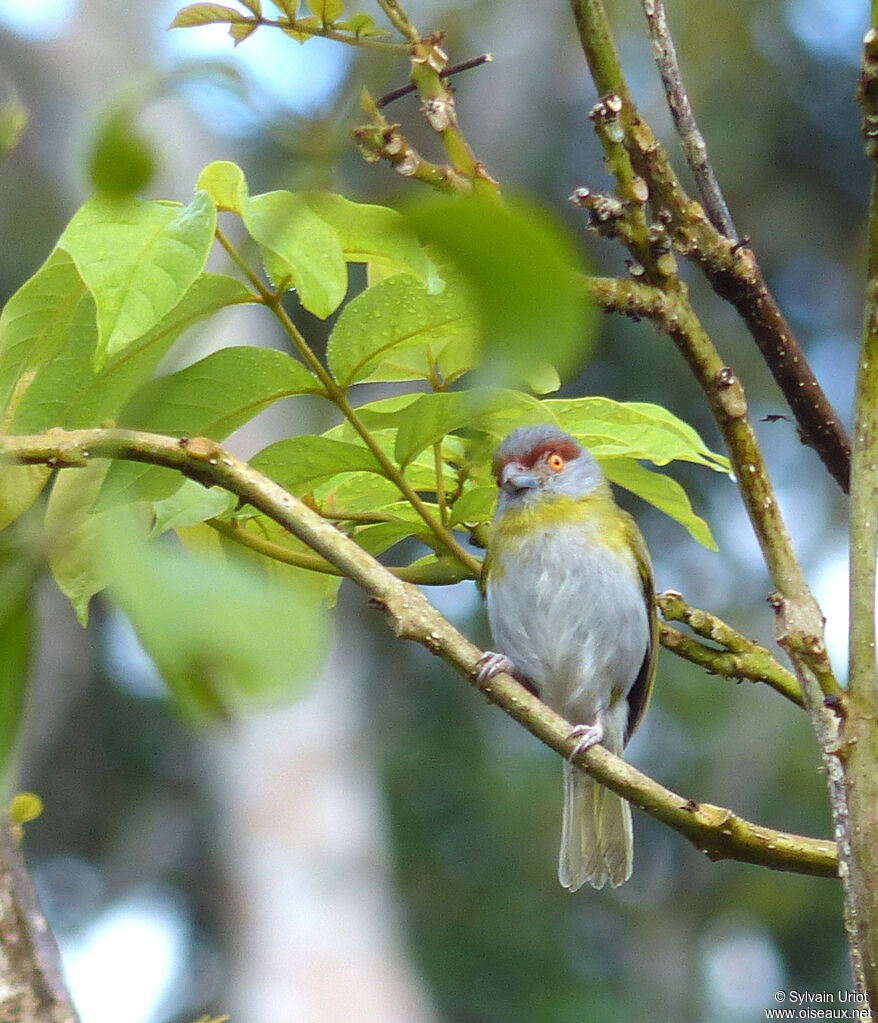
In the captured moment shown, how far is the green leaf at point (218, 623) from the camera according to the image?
0.36m

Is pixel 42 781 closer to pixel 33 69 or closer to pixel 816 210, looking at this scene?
pixel 33 69

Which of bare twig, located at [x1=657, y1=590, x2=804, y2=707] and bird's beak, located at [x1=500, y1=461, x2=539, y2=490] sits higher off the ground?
bird's beak, located at [x1=500, y1=461, x2=539, y2=490]

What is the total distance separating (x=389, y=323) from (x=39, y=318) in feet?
1.31

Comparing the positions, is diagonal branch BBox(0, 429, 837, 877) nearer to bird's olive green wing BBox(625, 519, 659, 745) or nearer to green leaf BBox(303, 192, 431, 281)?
green leaf BBox(303, 192, 431, 281)

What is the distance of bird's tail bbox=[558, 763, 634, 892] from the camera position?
3197 mm

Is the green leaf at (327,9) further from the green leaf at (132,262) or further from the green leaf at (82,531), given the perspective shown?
the green leaf at (82,531)

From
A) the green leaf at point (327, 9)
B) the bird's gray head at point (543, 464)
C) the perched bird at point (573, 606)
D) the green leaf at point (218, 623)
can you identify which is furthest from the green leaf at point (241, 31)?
the bird's gray head at point (543, 464)

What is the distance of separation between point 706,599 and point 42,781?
6911 mm

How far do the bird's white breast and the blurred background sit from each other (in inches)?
287

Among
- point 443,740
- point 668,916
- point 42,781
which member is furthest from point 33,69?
point 668,916

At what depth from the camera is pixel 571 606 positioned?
10.9ft

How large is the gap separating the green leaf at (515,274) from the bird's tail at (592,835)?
9.42 ft

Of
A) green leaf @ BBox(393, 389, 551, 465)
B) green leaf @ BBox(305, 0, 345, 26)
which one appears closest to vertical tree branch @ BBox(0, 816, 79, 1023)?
green leaf @ BBox(393, 389, 551, 465)

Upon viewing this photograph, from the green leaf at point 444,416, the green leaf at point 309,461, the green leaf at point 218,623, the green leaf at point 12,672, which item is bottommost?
the green leaf at point 12,672
